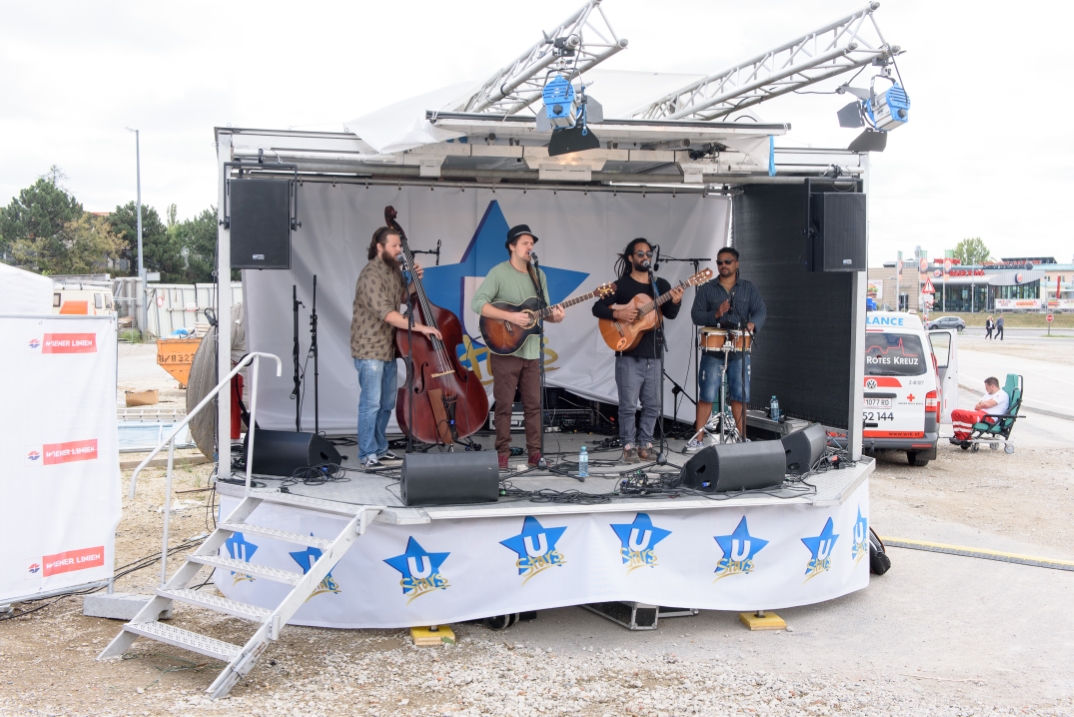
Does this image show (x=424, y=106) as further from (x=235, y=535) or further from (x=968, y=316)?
(x=968, y=316)

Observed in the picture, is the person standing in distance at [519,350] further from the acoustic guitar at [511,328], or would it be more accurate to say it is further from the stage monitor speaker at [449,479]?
the stage monitor speaker at [449,479]

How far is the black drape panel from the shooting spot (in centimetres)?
640

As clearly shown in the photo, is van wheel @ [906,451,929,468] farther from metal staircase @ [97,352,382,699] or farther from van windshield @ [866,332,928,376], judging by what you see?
metal staircase @ [97,352,382,699]

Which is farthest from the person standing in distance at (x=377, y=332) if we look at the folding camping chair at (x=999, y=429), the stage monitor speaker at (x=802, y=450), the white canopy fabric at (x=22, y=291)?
the folding camping chair at (x=999, y=429)

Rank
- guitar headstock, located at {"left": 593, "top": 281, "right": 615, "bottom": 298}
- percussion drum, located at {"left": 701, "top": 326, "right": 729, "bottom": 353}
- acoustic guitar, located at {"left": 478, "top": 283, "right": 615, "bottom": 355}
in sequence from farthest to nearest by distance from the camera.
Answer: percussion drum, located at {"left": 701, "top": 326, "right": 729, "bottom": 353} → guitar headstock, located at {"left": 593, "top": 281, "right": 615, "bottom": 298} → acoustic guitar, located at {"left": 478, "top": 283, "right": 615, "bottom": 355}

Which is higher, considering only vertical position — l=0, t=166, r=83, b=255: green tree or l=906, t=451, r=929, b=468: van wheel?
l=0, t=166, r=83, b=255: green tree

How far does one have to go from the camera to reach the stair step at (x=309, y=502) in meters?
4.52

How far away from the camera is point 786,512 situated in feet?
16.6

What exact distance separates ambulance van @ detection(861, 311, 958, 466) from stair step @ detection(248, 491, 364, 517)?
6.94 metres

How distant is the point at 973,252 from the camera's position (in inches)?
3383

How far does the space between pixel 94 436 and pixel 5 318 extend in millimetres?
806

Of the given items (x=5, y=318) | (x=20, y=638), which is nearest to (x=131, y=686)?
(x=20, y=638)

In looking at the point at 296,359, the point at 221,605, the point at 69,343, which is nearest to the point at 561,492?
the point at 221,605

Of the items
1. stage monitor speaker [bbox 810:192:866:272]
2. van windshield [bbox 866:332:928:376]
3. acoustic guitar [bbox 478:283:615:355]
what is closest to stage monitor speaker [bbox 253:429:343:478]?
acoustic guitar [bbox 478:283:615:355]
